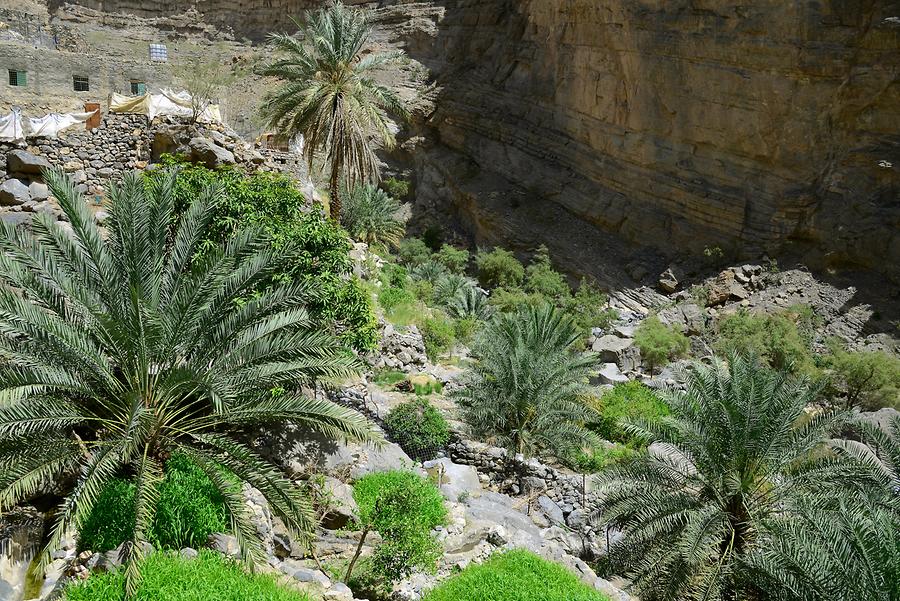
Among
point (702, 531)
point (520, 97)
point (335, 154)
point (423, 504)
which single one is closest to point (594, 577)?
point (702, 531)

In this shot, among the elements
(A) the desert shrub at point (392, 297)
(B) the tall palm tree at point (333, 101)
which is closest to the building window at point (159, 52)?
(B) the tall palm tree at point (333, 101)

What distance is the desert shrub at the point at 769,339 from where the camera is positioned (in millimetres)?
A: 21531

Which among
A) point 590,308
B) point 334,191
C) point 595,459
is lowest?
point 590,308

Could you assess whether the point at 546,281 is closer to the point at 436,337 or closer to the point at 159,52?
the point at 436,337

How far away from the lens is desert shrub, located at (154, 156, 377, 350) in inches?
390

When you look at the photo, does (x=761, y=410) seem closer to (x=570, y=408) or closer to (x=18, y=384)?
(x=570, y=408)

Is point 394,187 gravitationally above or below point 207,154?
below

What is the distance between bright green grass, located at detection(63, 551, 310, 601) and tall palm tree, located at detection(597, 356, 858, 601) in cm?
515

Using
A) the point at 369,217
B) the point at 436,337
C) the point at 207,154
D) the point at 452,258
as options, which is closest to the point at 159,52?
the point at 369,217

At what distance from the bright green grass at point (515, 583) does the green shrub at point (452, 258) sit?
21.9 meters

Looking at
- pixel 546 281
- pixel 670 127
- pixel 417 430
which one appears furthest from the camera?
pixel 670 127

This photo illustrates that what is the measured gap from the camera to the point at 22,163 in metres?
12.9

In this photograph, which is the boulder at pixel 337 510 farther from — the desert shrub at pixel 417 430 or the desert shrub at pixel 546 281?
the desert shrub at pixel 546 281

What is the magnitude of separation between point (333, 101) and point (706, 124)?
15573 millimetres
